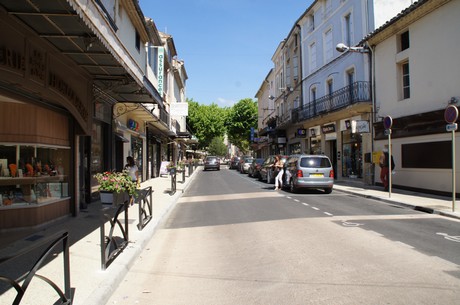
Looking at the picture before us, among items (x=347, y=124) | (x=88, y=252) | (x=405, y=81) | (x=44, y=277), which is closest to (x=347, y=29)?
(x=347, y=124)

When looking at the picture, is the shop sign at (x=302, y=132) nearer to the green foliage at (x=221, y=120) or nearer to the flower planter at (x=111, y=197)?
the flower planter at (x=111, y=197)

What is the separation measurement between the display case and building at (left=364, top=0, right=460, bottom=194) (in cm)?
1267

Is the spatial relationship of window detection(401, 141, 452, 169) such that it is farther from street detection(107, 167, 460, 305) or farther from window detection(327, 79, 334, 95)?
window detection(327, 79, 334, 95)

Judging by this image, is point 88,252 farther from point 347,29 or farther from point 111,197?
point 347,29

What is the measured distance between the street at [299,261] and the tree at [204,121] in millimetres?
54801

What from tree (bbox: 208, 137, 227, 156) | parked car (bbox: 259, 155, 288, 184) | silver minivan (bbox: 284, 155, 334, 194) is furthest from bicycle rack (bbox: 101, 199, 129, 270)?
tree (bbox: 208, 137, 227, 156)

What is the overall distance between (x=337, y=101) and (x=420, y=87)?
773 cm

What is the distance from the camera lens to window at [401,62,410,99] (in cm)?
1659

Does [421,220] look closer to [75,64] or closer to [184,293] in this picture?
[184,293]

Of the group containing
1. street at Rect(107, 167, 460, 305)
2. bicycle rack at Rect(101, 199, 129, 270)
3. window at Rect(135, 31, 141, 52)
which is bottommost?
street at Rect(107, 167, 460, 305)

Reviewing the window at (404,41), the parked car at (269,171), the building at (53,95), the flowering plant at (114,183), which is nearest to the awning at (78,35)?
the building at (53,95)

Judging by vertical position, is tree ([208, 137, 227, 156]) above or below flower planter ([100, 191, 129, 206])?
above

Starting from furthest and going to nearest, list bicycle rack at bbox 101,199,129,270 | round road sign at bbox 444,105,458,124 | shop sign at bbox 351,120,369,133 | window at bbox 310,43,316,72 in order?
window at bbox 310,43,316,72
shop sign at bbox 351,120,369,133
round road sign at bbox 444,105,458,124
bicycle rack at bbox 101,199,129,270

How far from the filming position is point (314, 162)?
1596 centimetres
